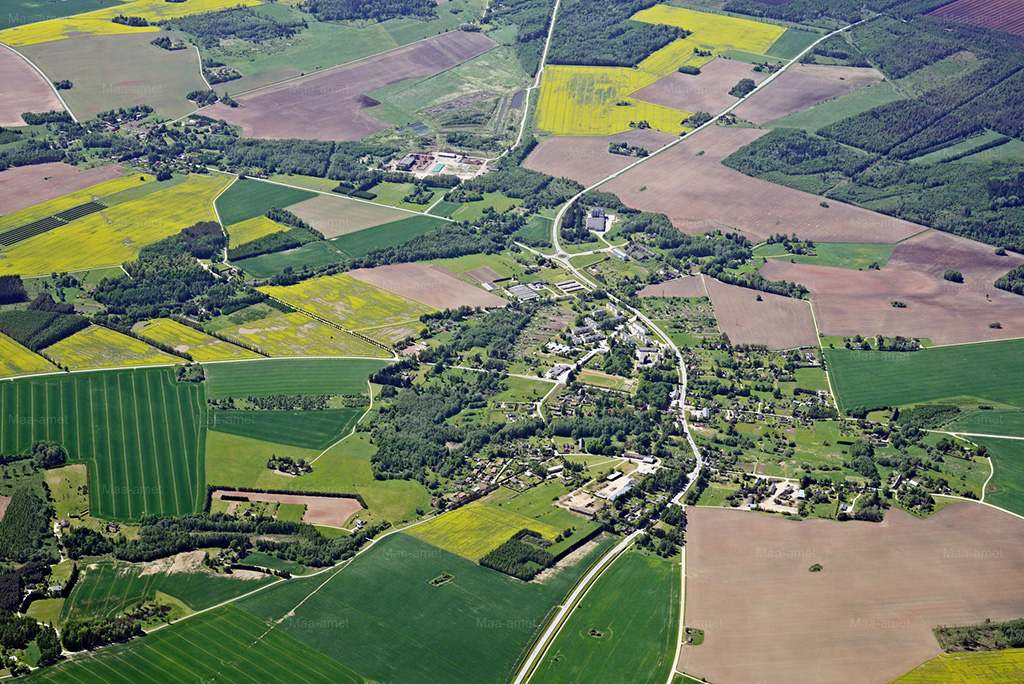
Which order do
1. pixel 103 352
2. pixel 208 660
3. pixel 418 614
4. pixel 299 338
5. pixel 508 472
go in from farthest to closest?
pixel 299 338, pixel 103 352, pixel 508 472, pixel 418 614, pixel 208 660

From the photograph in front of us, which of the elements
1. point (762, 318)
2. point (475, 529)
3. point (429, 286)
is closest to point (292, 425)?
point (475, 529)

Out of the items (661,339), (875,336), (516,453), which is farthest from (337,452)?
(875,336)

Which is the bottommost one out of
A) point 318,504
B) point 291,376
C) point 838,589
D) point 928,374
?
point 928,374

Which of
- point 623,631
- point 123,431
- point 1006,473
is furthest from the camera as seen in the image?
point 123,431

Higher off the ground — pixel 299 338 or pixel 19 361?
pixel 19 361

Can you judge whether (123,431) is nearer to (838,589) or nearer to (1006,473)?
(838,589)

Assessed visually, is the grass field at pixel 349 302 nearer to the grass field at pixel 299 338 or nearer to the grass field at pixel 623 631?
the grass field at pixel 299 338

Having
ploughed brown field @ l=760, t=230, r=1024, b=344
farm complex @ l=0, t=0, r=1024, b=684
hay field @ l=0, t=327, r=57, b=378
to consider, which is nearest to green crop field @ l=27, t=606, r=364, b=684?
farm complex @ l=0, t=0, r=1024, b=684
